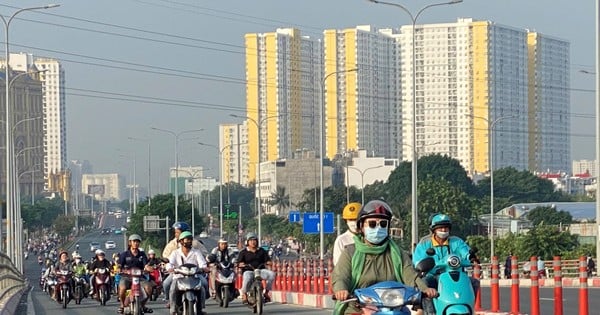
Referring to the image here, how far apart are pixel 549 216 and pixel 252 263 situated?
88.9m

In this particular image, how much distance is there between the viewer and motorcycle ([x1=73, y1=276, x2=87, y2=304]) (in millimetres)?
33188

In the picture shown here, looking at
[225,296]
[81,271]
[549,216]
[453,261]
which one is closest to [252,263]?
[225,296]

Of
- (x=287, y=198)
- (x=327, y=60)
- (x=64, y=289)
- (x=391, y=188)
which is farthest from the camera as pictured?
(x=327, y=60)

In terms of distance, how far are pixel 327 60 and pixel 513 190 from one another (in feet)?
147

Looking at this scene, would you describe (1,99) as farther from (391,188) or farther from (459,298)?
(459,298)

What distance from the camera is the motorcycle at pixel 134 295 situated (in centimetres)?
2136

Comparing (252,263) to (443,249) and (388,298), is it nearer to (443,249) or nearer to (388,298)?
(443,249)

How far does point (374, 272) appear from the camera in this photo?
417 inches

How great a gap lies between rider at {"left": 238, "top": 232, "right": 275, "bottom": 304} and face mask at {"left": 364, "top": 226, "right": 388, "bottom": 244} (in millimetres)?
14062

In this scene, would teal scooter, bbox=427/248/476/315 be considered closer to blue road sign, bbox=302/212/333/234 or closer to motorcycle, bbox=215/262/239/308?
motorcycle, bbox=215/262/239/308

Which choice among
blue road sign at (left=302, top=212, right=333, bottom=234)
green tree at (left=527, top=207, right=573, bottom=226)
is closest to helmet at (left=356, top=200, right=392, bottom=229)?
blue road sign at (left=302, top=212, right=333, bottom=234)

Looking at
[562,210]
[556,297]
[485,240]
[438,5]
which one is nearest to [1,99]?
[562,210]

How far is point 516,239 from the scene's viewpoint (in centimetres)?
7288

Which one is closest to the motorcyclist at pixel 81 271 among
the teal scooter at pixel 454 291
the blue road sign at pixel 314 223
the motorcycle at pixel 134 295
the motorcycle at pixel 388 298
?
the motorcycle at pixel 134 295
